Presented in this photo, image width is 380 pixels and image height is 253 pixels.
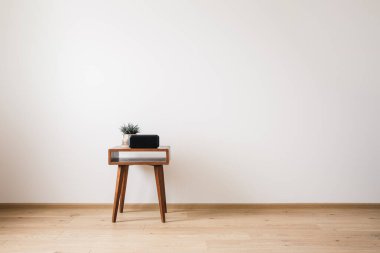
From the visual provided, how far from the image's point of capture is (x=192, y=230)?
81.4 inches

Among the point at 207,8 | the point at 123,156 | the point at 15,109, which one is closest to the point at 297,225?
the point at 123,156

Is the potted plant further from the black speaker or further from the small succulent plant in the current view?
the black speaker

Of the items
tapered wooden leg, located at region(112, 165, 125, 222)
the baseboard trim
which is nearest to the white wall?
the baseboard trim

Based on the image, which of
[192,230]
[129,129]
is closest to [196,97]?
[129,129]

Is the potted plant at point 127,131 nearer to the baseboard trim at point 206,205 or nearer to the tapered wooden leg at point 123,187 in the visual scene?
the tapered wooden leg at point 123,187

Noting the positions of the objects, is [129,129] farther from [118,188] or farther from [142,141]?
[118,188]

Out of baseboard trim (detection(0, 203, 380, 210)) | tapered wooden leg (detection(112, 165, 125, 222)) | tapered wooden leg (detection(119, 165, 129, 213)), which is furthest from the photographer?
baseboard trim (detection(0, 203, 380, 210))

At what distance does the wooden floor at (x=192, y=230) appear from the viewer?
1.77 meters

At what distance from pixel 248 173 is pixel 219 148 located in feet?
1.14

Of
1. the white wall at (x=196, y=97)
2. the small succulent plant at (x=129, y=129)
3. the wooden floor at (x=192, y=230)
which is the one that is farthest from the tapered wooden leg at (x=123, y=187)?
the small succulent plant at (x=129, y=129)

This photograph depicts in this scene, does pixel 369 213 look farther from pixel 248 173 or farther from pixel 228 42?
pixel 228 42

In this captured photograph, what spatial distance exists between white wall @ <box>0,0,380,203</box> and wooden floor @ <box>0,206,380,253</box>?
211 millimetres

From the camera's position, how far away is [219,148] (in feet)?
8.78

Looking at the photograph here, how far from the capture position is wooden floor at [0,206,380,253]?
5.81 feet
